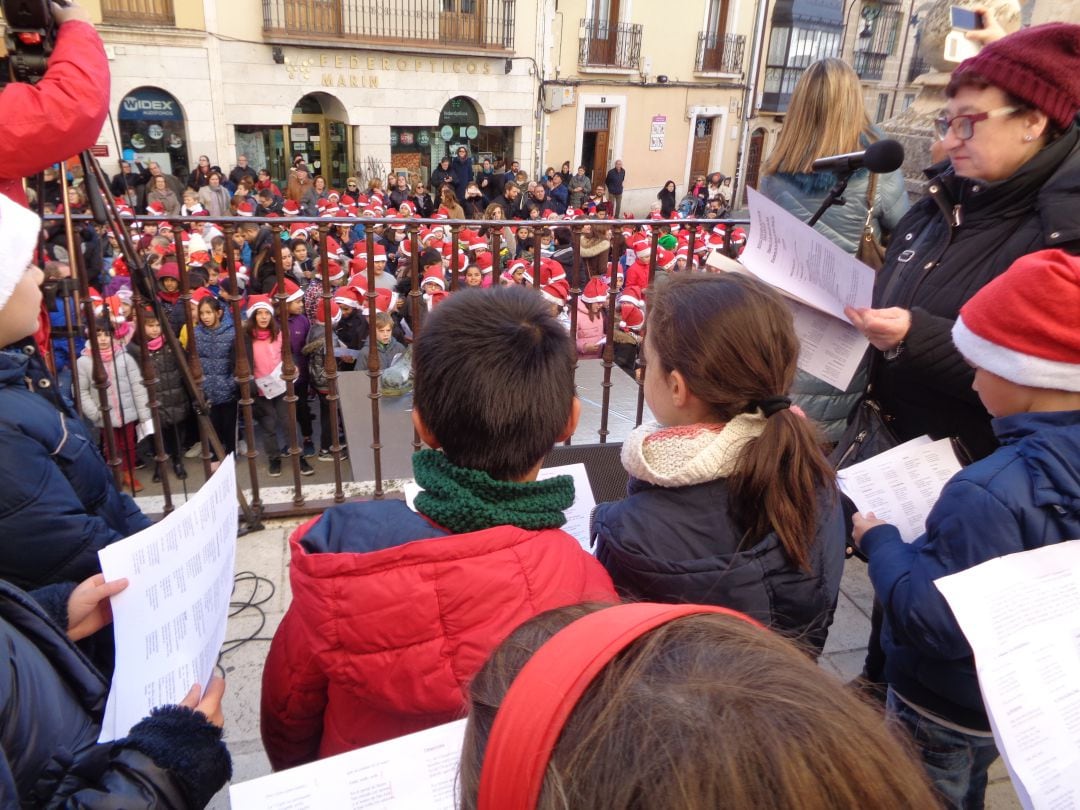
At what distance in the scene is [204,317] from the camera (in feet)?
17.2

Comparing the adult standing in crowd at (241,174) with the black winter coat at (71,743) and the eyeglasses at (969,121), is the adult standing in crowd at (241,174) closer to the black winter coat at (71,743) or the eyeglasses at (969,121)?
the eyeglasses at (969,121)

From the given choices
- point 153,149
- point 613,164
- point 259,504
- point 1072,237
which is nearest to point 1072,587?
point 1072,237

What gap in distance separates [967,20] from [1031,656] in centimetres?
198

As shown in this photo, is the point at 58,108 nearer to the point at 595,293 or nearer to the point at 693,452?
the point at 693,452

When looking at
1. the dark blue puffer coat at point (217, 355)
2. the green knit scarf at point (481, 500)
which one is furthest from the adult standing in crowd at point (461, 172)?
the green knit scarf at point (481, 500)

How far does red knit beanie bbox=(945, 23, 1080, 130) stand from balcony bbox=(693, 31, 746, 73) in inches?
902

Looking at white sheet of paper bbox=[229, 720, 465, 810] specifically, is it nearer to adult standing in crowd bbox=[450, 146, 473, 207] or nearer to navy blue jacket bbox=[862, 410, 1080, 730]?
navy blue jacket bbox=[862, 410, 1080, 730]

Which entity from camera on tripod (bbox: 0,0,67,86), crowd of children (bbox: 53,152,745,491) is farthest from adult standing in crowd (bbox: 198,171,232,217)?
camera on tripod (bbox: 0,0,67,86)

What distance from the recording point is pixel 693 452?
137 centimetres

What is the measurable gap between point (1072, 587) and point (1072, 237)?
831 mm

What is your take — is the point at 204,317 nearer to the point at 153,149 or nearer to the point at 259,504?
the point at 259,504

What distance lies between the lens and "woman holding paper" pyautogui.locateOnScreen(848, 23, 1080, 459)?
68.2 inches

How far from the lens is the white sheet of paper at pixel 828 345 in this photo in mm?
1977

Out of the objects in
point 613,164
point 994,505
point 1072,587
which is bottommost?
point 613,164
